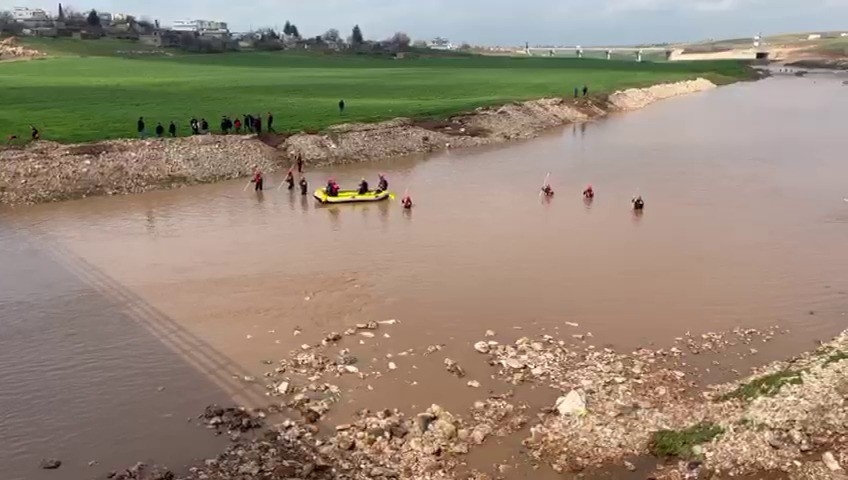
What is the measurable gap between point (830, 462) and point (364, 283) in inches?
544

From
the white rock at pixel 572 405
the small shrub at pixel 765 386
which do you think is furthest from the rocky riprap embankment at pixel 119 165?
the small shrub at pixel 765 386

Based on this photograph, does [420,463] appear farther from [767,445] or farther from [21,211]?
[21,211]

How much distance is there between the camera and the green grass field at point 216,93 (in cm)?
4725

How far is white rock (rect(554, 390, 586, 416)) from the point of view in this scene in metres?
13.1

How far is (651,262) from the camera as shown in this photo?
77.7 ft

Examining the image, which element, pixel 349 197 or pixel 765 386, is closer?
pixel 765 386

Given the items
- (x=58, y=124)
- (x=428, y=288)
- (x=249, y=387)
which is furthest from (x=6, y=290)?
(x=58, y=124)

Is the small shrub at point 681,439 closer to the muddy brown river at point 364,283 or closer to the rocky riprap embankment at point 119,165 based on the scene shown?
the muddy brown river at point 364,283

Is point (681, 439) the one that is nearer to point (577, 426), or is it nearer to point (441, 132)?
point (577, 426)

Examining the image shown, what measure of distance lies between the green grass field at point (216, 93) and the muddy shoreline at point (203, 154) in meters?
2.39

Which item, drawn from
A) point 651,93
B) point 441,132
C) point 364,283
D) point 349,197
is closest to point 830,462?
point 364,283

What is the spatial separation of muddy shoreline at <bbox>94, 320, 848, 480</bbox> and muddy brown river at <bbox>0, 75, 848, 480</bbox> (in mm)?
652

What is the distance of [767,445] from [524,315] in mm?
8226

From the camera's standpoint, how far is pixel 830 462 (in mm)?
10992
